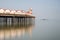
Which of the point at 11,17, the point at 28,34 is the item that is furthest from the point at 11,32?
the point at 11,17

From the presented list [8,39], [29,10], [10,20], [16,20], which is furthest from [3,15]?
[29,10]

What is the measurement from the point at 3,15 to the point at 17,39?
15.1 metres

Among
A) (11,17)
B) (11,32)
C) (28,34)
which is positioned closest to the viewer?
(28,34)

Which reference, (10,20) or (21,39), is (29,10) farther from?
(21,39)

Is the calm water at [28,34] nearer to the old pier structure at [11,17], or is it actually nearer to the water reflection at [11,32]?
the water reflection at [11,32]

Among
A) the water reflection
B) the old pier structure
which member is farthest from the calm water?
the old pier structure

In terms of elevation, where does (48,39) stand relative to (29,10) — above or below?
below

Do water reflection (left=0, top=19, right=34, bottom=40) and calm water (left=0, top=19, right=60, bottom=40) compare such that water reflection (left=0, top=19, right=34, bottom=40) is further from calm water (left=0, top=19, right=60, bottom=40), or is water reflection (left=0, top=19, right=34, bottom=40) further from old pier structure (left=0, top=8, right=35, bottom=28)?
old pier structure (left=0, top=8, right=35, bottom=28)

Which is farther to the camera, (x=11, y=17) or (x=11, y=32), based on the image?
(x=11, y=17)

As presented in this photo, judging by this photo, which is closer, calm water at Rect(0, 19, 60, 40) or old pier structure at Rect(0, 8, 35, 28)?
calm water at Rect(0, 19, 60, 40)

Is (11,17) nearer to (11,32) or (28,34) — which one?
(11,32)

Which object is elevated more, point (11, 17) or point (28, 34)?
point (11, 17)

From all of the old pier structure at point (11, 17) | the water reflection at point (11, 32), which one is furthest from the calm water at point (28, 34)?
the old pier structure at point (11, 17)

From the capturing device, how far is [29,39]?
827 centimetres
